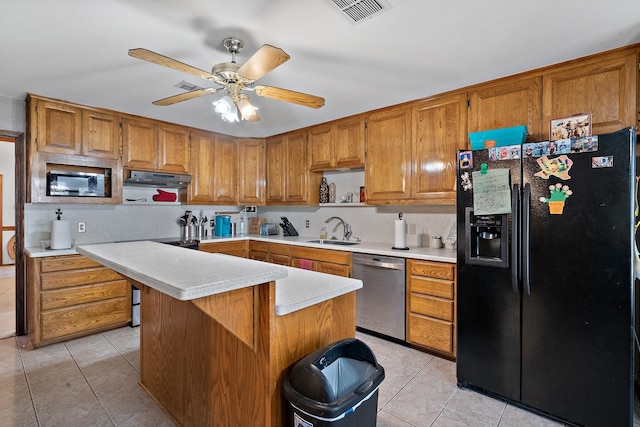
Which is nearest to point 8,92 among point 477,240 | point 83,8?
point 83,8

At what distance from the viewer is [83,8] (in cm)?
175

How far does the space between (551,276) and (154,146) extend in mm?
4059

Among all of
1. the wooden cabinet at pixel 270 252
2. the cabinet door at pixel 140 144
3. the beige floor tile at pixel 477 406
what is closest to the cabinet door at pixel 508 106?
the beige floor tile at pixel 477 406

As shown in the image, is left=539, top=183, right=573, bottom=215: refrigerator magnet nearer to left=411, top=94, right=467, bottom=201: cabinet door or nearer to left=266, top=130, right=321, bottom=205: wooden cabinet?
left=411, top=94, right=467, bottom=201: cabinet door

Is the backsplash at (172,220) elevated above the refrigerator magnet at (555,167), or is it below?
below

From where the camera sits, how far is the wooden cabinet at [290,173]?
4238 mm

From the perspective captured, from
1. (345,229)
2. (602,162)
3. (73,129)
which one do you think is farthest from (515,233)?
(73,129)

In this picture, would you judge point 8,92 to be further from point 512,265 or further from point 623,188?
point 623,188

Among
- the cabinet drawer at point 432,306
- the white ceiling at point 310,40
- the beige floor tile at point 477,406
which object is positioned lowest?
the beige floor tile at point 477,406

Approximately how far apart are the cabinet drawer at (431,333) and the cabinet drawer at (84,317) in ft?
9.59

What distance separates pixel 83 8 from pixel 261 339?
1987mm

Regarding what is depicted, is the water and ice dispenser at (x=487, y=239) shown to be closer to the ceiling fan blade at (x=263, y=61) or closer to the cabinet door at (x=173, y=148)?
the ceiling fan blade at (x=263, y=61)

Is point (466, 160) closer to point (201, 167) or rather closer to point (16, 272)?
point (201, 167)

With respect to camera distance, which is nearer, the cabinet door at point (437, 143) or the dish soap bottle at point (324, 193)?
the cabinet door at point (437, 143)
